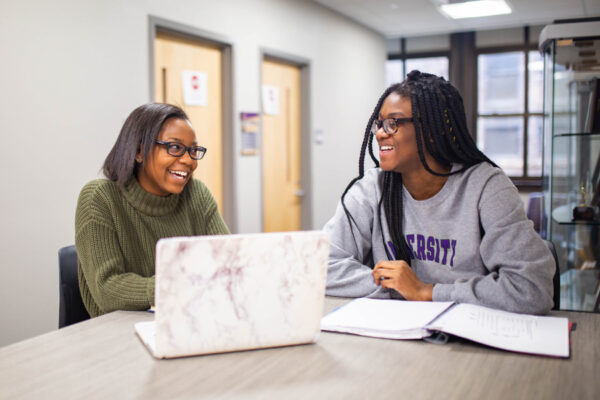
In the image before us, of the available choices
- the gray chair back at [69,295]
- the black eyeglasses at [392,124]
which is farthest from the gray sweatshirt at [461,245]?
the gray chair back at [69,295]

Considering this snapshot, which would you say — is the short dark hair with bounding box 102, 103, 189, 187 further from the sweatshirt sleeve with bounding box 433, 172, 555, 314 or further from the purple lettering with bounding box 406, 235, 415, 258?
the sweatshirt sleeve with bounding box 433, 172, 555, 314

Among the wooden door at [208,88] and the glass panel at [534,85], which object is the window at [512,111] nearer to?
the glass panel at [534,85]

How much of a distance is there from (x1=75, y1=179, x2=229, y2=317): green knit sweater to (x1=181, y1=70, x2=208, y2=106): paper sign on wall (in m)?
2.03

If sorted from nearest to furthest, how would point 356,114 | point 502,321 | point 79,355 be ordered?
point 79,355
point 502,321
point 356,114

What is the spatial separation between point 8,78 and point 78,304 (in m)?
1.46

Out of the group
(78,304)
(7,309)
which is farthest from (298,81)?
(78,304)

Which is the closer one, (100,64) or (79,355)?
(79,355)

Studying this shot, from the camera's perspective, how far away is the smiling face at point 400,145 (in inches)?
63.3

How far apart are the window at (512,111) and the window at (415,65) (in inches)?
17.4

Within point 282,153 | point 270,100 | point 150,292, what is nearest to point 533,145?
point 282,153

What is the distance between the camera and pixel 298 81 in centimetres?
521

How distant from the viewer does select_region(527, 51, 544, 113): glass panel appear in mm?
6693

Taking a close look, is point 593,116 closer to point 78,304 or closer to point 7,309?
point 78,304

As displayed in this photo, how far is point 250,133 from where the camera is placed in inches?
170
